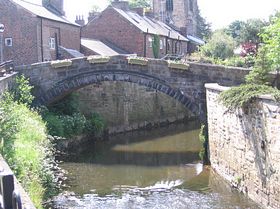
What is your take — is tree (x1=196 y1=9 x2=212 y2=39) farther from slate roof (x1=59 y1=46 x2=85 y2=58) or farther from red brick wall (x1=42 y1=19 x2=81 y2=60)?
slate roof (x1=59 y1=46 x2=85 y2=58)

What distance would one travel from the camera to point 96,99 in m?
30.4

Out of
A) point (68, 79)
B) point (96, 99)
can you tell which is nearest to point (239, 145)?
point (68, 79)

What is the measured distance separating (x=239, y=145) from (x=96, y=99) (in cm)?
1547

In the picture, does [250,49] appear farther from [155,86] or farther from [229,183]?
[229,183]

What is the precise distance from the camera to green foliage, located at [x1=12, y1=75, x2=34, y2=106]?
70.6 ft

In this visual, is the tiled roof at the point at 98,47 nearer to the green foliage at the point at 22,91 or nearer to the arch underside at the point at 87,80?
the arch underside at the point at 87,80

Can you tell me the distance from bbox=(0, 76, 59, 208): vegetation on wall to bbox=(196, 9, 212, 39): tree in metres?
60.8

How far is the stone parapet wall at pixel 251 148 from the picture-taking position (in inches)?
518

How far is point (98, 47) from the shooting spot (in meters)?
39.7

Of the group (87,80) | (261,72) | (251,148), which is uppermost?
(261,72)

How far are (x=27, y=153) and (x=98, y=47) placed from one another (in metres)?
26.9

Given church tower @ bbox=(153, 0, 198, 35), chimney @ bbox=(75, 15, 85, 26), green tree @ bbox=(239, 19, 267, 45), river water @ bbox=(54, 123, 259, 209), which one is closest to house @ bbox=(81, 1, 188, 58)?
chimney @ bbox=(75, 15, 85, 26)

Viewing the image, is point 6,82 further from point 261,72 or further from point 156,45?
point 156,45

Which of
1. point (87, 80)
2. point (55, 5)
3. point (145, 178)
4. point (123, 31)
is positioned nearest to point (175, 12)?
→ point (123, 31)
